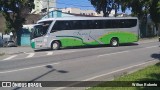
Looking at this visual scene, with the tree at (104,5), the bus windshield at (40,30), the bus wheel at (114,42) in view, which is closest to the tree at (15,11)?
the tree at (104,5)

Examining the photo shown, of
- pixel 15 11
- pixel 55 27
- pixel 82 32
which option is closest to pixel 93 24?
pixel 82 32

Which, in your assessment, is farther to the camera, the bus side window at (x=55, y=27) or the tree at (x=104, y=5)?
the tree at (x=104, y=5)

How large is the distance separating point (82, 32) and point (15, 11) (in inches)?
770

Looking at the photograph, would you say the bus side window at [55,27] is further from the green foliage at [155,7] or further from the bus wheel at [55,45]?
the green foliage at [155,7]

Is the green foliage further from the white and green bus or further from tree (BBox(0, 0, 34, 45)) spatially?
tree (BBox(0, 0, 34, 45))

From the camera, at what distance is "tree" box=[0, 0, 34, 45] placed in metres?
47.6

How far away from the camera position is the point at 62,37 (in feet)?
103

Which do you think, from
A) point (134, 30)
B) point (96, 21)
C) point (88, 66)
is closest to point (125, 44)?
point (134, 30)

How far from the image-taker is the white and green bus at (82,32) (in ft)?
101

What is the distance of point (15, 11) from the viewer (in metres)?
48.7

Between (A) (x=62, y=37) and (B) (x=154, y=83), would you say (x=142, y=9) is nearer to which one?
(A) (x=62, y=37)

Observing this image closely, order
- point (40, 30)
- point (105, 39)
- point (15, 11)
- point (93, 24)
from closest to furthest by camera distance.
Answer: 1. point (40, 30)
2. point (93, 24)
3. point (105, 39)
4. point (15, 11)

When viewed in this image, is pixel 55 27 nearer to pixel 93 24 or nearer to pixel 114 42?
pixel 93 24

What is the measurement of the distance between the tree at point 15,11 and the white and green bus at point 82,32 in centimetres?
1713
